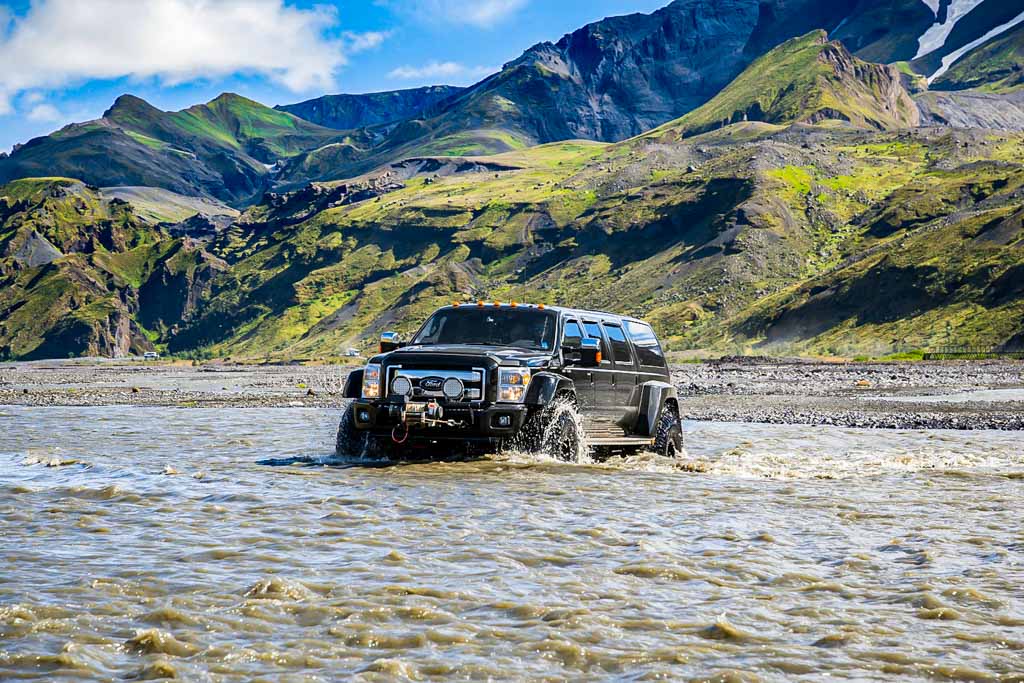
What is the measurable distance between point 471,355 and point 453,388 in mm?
515

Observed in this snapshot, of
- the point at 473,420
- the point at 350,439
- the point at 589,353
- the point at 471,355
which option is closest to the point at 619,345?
the point at 589,353

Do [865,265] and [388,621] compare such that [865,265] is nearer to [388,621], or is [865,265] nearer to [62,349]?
[388,621]

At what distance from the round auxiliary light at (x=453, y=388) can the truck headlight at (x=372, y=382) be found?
955mm

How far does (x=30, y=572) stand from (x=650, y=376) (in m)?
11.5

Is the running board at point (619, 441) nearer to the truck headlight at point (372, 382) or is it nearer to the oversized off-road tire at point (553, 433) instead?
the oversized off-road tire at point (553, 433)

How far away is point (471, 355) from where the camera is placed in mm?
14195

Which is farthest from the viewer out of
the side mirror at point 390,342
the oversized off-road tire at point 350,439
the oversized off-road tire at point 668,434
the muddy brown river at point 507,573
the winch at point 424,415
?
the oversized off-road tire at point 668,434

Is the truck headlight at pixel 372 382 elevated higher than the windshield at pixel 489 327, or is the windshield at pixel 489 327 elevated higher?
the windshield at pixel 489 327

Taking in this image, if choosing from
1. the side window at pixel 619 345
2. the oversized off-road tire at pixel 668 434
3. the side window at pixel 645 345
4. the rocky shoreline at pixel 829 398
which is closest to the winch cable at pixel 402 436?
the side window at pixel 619 345

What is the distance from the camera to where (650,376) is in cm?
1755

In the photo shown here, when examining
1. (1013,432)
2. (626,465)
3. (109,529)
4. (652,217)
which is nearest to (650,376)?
(626,465)

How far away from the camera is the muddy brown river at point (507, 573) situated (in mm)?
5746

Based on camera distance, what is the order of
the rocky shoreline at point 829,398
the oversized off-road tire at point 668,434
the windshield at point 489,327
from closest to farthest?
the windshield at point 489,327 → the oversized off-road tire at point 668,434 → the rocky shoreline at point 829,398

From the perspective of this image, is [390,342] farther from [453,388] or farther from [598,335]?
[598,335]
